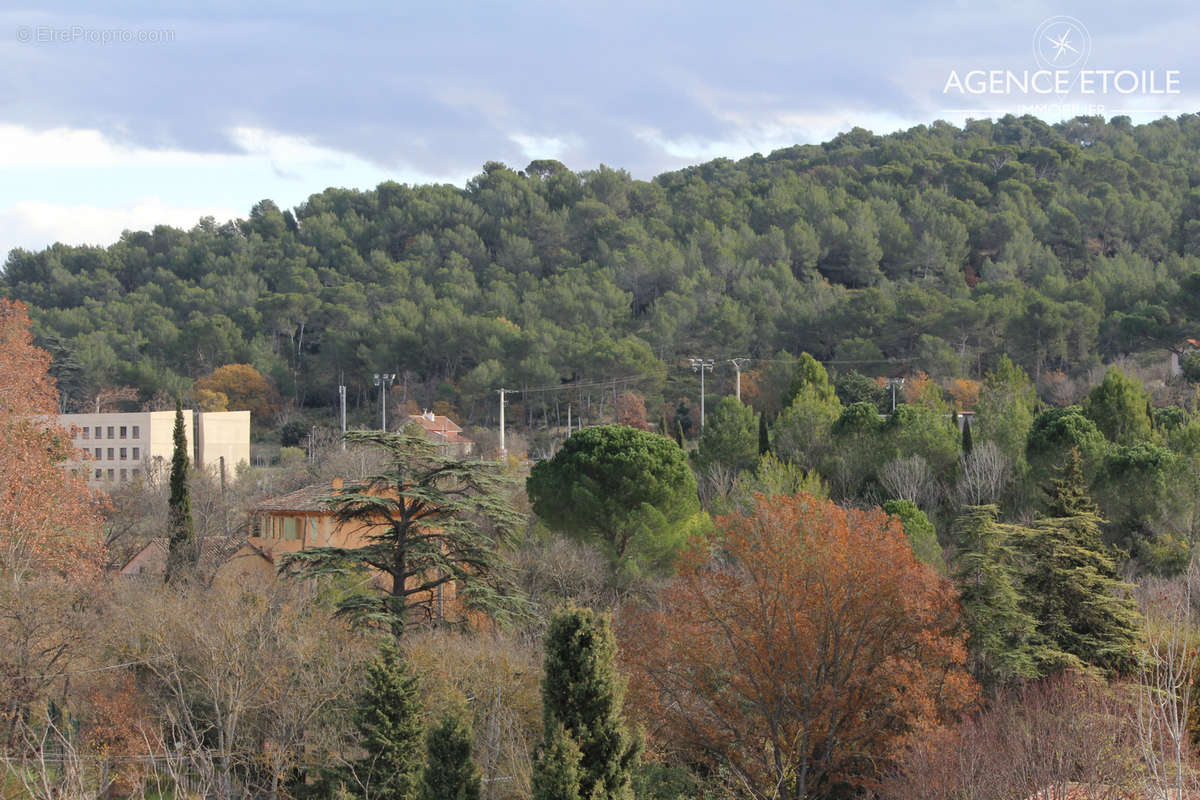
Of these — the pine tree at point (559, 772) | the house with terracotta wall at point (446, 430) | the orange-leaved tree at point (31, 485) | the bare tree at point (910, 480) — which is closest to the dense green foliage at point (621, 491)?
the bare tree at point (910, 480)

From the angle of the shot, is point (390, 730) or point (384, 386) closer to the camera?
point (390, 730)

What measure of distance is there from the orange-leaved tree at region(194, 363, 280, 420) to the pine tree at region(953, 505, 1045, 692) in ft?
182

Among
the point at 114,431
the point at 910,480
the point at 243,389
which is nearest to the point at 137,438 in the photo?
the point at 114,431

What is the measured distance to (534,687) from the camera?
19328mm

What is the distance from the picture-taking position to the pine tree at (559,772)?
12945mm

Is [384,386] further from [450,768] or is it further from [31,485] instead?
[450,768]

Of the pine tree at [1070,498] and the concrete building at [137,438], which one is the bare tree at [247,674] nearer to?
the pine tree at [1070,498]

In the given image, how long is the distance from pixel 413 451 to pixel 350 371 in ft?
163

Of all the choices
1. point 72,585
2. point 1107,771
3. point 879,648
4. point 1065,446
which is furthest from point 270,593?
point 1065,446

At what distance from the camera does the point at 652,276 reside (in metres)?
72.2

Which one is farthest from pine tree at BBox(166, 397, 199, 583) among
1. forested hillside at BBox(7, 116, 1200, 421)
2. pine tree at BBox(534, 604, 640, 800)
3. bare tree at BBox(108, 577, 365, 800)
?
forested hillside at BBox(7, 116, 1200, 421)

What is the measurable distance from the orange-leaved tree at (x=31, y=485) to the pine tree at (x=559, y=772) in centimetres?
974

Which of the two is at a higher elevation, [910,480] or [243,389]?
[243,389]

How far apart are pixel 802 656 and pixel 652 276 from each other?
53.9 metres
